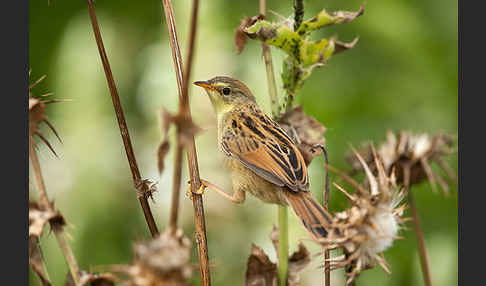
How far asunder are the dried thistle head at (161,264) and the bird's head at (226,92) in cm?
168

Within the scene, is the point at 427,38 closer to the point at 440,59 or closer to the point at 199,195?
the point at 440,59

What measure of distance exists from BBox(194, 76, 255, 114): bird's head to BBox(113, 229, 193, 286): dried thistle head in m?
1.68

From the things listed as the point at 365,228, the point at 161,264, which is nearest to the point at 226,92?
the point at 365,228

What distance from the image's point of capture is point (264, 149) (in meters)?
2.54

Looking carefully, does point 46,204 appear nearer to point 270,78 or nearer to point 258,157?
point 270,78

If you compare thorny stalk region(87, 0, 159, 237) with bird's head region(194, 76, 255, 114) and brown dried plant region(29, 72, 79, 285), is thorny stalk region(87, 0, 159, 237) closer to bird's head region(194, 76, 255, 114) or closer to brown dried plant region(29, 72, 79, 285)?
brown dried plant region(29, 72, 79, 285)

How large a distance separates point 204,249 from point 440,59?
2.58 metres

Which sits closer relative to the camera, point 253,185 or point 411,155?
point 411,155

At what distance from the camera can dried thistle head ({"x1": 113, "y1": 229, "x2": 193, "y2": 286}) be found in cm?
115

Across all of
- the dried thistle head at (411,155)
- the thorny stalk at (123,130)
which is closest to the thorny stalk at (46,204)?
the thorny stalk at (123,130)

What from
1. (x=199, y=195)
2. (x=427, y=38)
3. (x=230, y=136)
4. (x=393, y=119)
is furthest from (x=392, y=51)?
(x=199, y=195)

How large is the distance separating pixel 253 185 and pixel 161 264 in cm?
143

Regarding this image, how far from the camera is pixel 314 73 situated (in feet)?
12.3

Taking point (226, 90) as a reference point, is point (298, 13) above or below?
below
